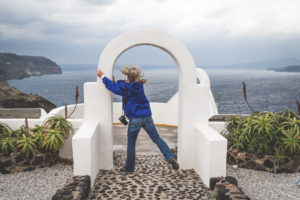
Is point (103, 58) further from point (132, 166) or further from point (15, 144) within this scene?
point (15, 144)

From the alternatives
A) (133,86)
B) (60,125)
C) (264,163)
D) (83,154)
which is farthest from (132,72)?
(264,163)

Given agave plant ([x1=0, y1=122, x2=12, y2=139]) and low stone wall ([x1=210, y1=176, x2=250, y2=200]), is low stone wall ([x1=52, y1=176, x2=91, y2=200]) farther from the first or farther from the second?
agave plant ([x1=0, y1=122, x2=12, y2=139])

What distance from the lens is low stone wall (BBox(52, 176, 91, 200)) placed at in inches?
130

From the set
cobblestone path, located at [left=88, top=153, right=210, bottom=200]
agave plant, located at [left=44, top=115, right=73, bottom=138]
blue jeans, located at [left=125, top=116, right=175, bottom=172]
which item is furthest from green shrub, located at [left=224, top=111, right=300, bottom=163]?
agave plant, located at [left=44, top=115, right=73, bottom=138]

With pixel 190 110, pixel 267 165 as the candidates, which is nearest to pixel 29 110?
pixel 190 110

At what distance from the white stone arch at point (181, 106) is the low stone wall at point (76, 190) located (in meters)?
0.44

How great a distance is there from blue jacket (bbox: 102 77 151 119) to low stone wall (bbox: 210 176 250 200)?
4.80 ft

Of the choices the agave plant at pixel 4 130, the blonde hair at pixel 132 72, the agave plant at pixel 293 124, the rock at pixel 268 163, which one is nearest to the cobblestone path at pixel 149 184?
the rock at pixel 268 163

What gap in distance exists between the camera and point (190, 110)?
4.83 meters

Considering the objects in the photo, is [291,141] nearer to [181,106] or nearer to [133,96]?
[181,106]

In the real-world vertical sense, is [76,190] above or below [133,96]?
below

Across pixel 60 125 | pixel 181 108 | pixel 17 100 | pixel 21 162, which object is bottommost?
pixel 21 162

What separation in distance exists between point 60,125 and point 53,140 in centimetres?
48

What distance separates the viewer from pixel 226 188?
3623 mm
